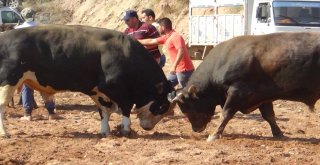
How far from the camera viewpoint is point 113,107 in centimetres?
1085

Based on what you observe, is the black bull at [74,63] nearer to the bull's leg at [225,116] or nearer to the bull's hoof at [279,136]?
the bull's leg at [225,116]

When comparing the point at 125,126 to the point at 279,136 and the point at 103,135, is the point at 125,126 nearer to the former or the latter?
the point at 103,135

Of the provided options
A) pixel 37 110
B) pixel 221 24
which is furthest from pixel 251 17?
pixel 37 110

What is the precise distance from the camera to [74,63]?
1035 centimetres

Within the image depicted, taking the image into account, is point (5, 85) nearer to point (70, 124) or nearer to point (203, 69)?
point (70, 124)

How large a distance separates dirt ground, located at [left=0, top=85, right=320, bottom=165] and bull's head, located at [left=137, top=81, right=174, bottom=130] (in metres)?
0.20

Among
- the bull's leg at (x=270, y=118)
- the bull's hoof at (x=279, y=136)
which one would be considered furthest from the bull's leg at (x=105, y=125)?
the bull's hoof at (x=279, y=136)

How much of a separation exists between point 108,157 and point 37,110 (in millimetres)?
5774

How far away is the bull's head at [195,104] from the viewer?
10.8 m

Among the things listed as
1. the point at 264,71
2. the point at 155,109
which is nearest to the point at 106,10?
the point at 155,109

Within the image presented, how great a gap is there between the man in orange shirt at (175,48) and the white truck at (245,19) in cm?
841

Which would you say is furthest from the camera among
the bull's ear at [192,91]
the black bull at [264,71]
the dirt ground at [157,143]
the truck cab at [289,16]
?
the truck cab at [289,16]

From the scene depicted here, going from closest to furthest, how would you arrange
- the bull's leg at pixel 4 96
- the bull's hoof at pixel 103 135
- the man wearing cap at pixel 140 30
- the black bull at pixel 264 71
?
the black bull at pixel 264 71, the bull's leg at pixel 4 96, the bull's hoof at pixel 103 135, the man wearing cap at pixel 140 30

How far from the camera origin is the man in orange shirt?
11.9 metres
